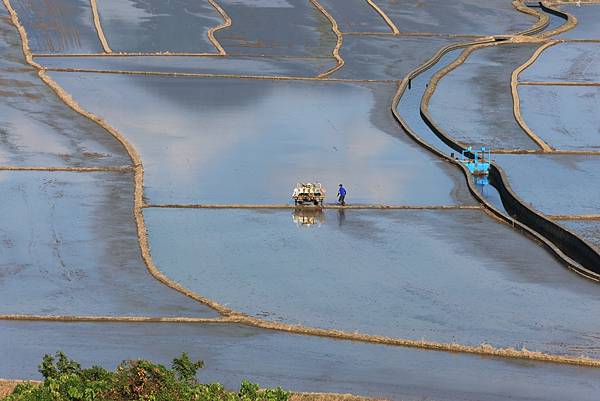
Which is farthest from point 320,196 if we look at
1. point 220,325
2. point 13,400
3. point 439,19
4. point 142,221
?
point 439,19

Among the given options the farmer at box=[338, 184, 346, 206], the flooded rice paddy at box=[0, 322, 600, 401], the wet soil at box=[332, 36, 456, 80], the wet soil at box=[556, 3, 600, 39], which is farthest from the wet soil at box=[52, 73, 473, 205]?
the wet soil at box=[556, 3, 600, 39]

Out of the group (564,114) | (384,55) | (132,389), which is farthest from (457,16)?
(132,389)

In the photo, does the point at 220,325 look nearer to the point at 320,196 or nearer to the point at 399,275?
the point at 399,275

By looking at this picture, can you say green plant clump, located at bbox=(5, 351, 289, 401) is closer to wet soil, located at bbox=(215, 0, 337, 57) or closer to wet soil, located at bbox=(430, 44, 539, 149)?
wet soil, located at bbox=(430, 44, 539, 149)

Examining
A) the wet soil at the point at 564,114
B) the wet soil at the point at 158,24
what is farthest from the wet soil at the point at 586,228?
the wet soil at the point at 158,24

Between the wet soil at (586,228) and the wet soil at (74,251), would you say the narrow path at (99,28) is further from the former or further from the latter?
the wet soil at (586,228)

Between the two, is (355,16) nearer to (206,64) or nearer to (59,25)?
(59,25)
